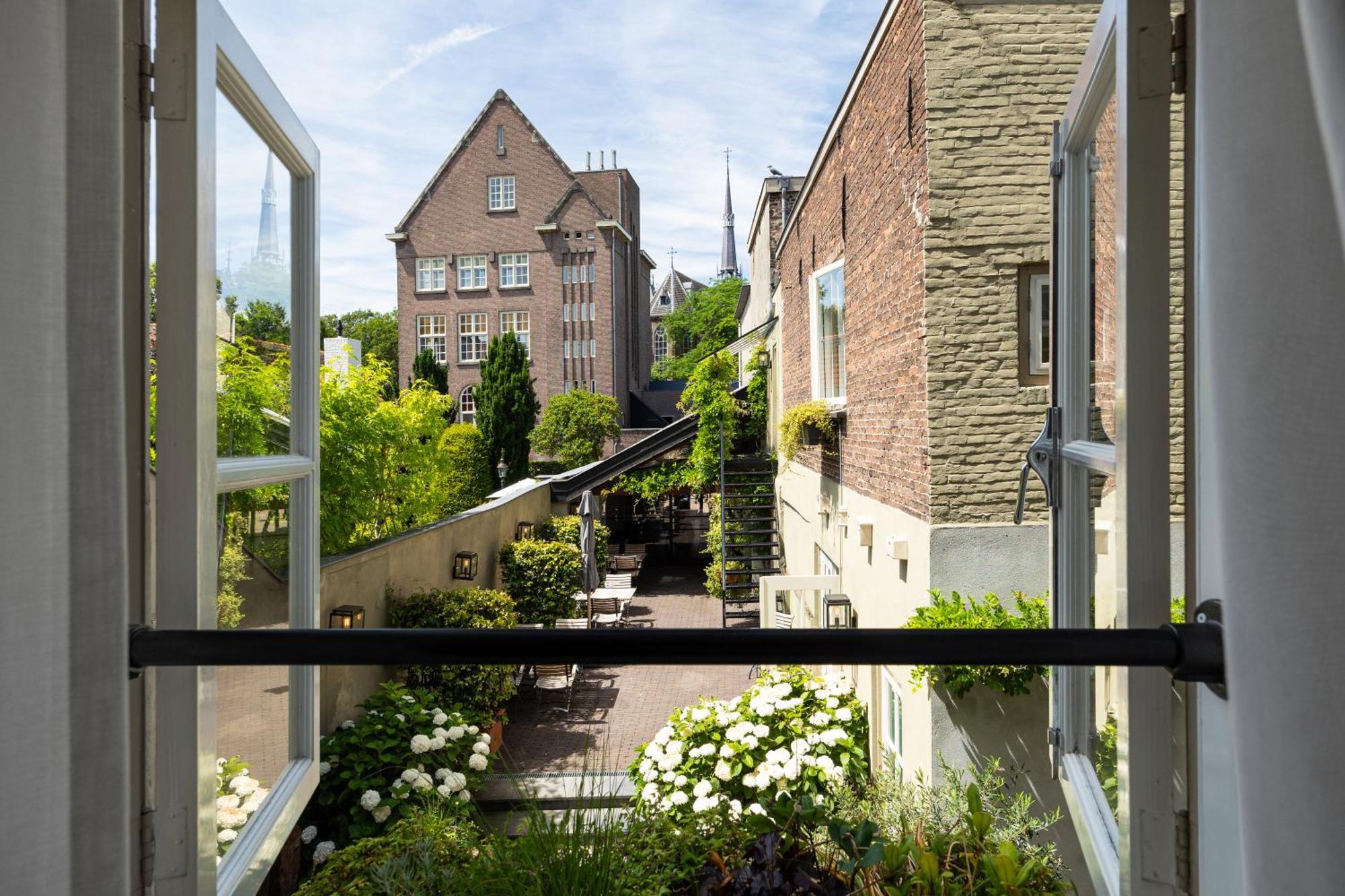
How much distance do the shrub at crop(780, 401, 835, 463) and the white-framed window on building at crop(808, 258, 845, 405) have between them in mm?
147

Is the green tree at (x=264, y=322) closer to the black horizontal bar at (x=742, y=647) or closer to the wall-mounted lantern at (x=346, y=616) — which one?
the black horizontal bar at (x=742, y=647)

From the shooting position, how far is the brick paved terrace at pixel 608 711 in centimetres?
730

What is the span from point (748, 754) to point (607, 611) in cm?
731

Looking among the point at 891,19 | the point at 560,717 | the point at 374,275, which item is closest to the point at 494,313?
the point at 374,275

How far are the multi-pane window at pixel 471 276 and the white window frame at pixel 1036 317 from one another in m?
27.2

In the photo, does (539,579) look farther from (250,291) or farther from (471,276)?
(471,276)

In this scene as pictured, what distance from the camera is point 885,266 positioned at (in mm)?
5820

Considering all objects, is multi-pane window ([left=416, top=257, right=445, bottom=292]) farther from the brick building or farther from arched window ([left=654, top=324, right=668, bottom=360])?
arched window ([left=654, top=324, right=668, bottom=360])

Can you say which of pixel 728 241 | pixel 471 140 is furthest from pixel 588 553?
pixel 728 241

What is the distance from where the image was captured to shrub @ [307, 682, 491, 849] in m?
4.68

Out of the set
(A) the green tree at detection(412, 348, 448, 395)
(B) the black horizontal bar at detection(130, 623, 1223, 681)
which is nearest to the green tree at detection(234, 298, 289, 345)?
(B) the black horizontal bar at detection(130, 623, 1223, 681)
